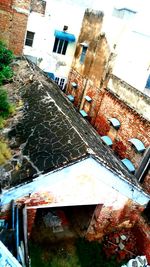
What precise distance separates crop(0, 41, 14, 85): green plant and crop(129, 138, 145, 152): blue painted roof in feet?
23.1

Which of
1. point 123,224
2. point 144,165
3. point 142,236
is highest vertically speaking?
point 144,165

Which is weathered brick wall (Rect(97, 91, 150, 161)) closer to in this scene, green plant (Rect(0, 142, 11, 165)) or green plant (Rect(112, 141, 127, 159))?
green plant (Rect(112, 141, 127, 159))

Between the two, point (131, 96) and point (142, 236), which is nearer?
point (142, 236)

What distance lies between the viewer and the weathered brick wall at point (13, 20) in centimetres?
1479

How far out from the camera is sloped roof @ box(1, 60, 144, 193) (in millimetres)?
7734

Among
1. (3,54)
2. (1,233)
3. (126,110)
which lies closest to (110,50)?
(126,110)

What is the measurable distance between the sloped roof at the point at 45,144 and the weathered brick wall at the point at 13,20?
5788 millimetres

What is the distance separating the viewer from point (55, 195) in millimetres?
8180

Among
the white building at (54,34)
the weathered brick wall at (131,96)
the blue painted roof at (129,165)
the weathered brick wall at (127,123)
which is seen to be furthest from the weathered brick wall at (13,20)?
the blue painted roof at (129,165)

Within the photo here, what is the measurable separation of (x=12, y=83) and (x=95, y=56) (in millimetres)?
7652

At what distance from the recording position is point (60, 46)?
21.5 meters

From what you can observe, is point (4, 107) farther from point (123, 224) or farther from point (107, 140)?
point (107, 140)

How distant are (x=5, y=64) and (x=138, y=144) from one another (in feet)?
27.2

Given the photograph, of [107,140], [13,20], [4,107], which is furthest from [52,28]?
[4,107]
